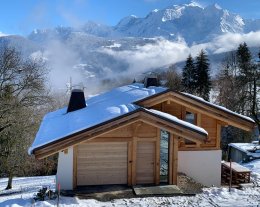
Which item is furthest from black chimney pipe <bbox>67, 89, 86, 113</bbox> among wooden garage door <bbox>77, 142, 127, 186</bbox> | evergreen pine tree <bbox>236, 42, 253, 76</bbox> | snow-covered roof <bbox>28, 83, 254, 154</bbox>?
evergreen pine tree <bbox>236, 42, 253, 76</bbox>

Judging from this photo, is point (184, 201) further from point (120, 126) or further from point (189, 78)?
point (189, 78)

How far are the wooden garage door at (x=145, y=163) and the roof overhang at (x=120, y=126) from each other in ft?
3.89

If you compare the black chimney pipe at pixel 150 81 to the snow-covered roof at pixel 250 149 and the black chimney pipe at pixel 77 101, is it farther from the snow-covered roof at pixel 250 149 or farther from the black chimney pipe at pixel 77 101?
the snow-covered roof at pixel 250 149

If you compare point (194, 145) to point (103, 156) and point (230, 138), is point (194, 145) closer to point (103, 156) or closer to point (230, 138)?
point (103, 156)

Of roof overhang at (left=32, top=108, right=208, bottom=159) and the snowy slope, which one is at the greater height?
roof overhang at (left=32, top=108, right=208, bottom=159)

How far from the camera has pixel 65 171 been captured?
14.1 metres

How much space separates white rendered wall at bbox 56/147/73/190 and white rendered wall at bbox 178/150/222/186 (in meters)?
4.71

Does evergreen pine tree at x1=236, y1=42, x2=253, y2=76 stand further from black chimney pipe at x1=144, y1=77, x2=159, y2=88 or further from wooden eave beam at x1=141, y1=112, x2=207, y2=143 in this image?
wooden eave beam at x1=141, y1=112, x2=207, y2=143

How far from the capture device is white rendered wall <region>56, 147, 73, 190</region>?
555 inches

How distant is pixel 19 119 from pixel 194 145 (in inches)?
636

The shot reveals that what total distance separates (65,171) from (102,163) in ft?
4.65

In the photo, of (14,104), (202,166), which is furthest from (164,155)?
(14,104)

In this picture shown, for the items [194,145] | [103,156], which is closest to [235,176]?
[194,145]

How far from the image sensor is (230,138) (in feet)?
148
